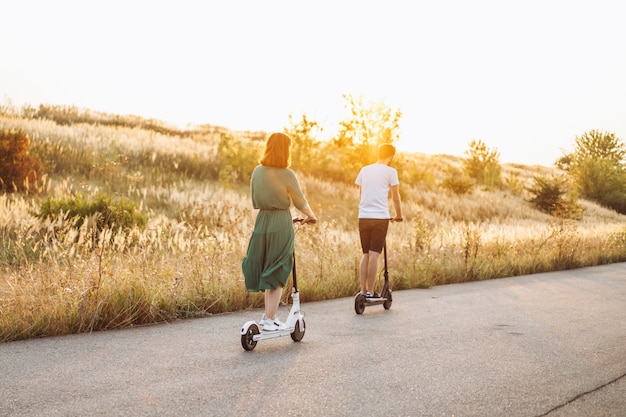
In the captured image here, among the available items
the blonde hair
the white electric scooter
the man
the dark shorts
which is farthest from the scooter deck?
the blonde hair

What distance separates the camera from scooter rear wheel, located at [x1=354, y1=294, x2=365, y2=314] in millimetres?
8859

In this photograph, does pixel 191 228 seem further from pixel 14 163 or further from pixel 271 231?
pixel 14 163

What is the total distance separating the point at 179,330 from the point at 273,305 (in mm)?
1493

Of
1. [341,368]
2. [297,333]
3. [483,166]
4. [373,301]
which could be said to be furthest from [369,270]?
[483,166]

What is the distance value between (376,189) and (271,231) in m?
2.93

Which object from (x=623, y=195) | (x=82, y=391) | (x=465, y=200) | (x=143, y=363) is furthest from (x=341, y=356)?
(x=623, y=195)

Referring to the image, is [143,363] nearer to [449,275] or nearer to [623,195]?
[449,275]

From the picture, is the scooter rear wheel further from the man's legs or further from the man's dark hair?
the man's dark hair

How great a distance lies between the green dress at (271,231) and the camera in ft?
21.1

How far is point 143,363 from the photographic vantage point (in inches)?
226

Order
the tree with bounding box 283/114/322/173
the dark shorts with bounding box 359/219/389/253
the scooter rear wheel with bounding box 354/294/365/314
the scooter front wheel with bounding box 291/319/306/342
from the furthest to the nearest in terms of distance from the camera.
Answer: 1. the tree with bounding box 283/114/322/173
2. the dark shorts with bounding box 359/219/389/253
3. the scooter rear wheel with bounding box 354/294/365/314
4. the scooter front wheel with bounding box 291/319/306/342

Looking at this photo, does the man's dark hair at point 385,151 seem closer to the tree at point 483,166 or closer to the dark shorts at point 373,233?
the dark shorts at point 373,233

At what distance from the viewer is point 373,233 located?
357 inches

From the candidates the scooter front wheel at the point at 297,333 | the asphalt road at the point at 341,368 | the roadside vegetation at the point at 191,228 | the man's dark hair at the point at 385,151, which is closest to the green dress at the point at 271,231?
the scooter front wheel at the point at 297,333
